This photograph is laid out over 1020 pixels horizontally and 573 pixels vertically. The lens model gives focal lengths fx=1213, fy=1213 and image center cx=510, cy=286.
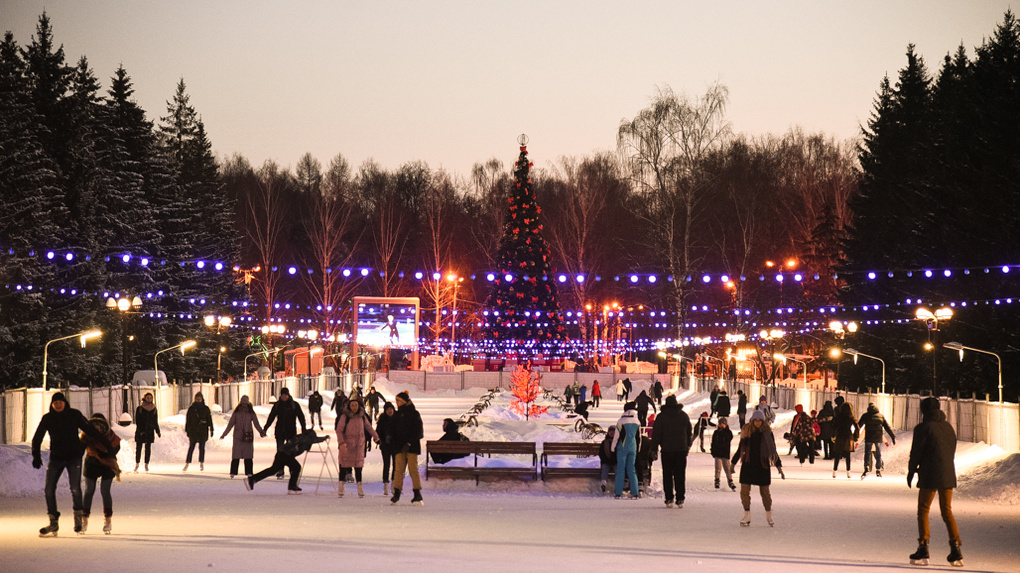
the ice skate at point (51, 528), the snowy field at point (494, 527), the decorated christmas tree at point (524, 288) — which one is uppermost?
the decorated christmas tree at point (524, 288)

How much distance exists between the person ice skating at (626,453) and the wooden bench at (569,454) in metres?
0.93

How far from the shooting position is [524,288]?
69000 mm

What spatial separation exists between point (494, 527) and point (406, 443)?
2.96 metres

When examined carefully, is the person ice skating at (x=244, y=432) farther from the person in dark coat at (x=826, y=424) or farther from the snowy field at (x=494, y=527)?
the person in dark coat at (x=826, y=424)

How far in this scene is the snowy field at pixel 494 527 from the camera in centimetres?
1088

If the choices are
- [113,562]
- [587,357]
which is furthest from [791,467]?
[587,357]

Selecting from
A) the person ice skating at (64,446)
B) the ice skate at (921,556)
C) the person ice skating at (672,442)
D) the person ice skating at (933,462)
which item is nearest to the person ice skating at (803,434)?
the person ice skating at (672,442)

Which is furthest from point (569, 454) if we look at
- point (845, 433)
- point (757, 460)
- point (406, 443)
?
point (845, 433)

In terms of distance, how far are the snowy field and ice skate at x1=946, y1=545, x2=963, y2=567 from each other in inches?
3.1

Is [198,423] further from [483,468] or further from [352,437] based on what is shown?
[483,468]

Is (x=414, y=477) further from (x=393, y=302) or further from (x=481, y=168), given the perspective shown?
(x=481, y=168)

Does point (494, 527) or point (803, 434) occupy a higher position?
point (803, 434)

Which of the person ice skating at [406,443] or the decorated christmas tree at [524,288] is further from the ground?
the decorated christmas tree at [524,288]

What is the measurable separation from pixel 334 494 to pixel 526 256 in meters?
50.6
